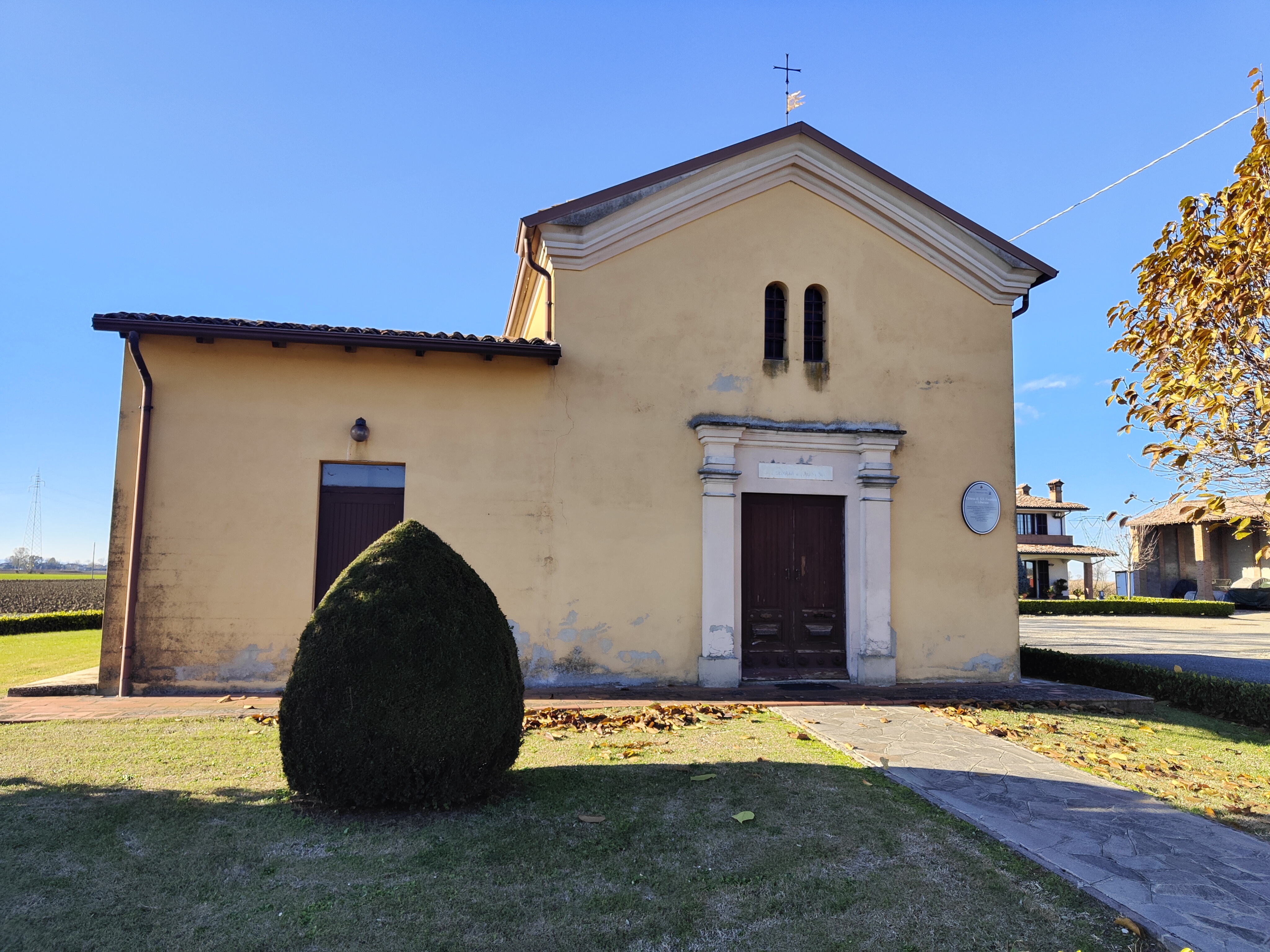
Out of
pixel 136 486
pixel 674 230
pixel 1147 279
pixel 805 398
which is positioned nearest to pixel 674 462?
pixel 805 398

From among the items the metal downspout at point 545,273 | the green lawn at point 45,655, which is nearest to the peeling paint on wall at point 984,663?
the metal downspout at point 545,273

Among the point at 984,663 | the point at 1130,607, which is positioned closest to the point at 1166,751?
the point at 984,663

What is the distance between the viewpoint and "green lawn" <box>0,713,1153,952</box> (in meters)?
3.48

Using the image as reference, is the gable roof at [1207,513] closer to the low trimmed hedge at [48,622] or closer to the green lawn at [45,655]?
the green lawn at [45,655]

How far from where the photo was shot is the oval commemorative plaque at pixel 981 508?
10562 millimetres

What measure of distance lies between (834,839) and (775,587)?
5.73 metres

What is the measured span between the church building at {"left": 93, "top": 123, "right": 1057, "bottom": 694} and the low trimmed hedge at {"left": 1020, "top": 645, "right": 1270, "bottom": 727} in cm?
136

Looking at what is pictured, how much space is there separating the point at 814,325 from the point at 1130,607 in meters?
27.4

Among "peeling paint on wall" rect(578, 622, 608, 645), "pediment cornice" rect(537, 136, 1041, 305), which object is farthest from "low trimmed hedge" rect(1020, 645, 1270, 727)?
"peeling paint on wall" rect(578, 622, 608, 645)

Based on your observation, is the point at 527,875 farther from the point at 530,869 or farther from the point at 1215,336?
the point at 1215,336

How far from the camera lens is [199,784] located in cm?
534

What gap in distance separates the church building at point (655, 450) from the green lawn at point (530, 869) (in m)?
3.58

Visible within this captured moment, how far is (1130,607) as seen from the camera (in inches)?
1218

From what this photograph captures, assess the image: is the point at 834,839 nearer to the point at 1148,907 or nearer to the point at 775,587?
the point at 1148,907
